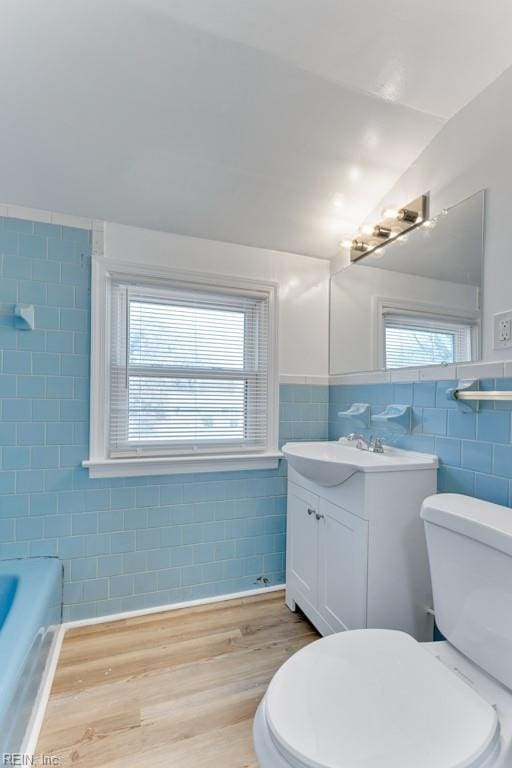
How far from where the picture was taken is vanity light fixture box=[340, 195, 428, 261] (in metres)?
1.83

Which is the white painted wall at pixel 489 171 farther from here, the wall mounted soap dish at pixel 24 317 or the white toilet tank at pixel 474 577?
the wall mounted soap dish at pixel 24 317

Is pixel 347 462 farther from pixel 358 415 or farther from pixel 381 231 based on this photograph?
pixel 381 231

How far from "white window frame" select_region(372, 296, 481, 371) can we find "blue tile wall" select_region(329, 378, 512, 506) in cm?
14

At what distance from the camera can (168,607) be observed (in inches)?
83.3

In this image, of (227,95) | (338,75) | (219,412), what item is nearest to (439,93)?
(338,75)

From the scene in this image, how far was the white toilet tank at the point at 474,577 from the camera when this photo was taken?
102 centimetres

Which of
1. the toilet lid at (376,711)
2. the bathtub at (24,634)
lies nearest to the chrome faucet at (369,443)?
the toilet lid at (376,711)

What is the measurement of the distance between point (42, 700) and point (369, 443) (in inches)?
69.1

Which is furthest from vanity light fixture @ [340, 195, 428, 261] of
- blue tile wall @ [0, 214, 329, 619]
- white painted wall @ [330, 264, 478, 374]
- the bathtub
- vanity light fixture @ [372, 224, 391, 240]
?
the bathtub

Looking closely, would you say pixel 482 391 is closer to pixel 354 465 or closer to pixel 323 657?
pixel 354 465

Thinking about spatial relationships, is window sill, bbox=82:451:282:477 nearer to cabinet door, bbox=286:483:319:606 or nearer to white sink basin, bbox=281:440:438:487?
cabinet door, bbox=286:483:319:606

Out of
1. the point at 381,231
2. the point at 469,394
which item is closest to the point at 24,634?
the point at 469,394

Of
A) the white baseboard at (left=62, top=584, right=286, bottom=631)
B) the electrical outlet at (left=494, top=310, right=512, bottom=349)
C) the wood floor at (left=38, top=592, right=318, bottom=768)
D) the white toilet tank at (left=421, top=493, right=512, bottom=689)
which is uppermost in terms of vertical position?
the electrical outlet at (left=494, top=310, right=512, bottom=349)

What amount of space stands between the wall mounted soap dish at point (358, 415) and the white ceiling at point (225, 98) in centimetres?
109
